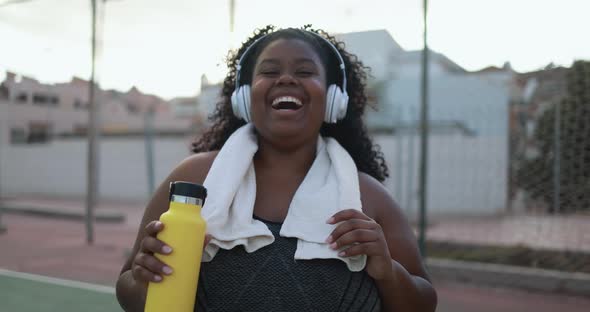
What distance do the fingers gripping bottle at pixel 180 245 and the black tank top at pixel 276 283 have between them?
0.45 ft

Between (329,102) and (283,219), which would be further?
(329,102)

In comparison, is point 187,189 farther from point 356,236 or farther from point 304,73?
point 304,73

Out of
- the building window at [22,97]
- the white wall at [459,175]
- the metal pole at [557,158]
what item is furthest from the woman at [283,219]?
the building window at [22,97]

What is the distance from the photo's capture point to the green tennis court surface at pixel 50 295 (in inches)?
169

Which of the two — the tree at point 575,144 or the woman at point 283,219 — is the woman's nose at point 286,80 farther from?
the tree at point 575,144

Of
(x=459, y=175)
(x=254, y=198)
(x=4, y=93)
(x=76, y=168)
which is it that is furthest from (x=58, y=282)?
(x=76, y=168)

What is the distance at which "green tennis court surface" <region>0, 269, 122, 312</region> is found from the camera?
4.30 metres

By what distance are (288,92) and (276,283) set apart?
0.50m

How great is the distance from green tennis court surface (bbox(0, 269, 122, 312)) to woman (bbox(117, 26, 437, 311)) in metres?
3.10

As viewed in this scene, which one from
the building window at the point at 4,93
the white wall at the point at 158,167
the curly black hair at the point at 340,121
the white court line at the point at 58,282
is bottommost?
the white court line at the point at 58,282

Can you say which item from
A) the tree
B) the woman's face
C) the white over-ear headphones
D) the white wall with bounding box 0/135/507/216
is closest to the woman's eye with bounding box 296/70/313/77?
the woman's face

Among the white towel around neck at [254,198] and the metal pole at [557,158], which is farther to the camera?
the metal pole at [557,158]

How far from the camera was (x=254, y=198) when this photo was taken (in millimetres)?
1487

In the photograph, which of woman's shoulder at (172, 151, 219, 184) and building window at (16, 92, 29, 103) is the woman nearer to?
woman's shoulder at (172, 151, 219, 184)
